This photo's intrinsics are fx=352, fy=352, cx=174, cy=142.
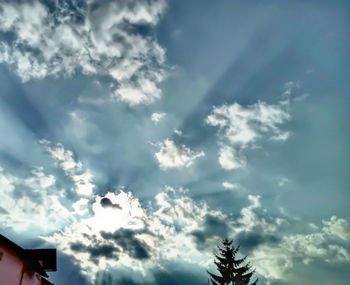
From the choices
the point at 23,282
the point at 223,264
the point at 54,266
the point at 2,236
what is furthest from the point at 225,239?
the point at 2,236

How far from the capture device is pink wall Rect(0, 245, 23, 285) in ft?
70.1

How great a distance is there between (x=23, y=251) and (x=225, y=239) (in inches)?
860

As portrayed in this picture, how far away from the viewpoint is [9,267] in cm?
2203

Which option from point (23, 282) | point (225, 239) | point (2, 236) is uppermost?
point (225, 239)

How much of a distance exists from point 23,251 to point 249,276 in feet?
72.5

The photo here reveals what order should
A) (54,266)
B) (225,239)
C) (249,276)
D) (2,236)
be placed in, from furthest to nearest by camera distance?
(225,239), (249,276), (54,266), (2,236)

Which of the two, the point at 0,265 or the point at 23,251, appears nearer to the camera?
the point at 0,265

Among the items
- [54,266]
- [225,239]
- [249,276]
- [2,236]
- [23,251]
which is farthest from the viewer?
[225,239]

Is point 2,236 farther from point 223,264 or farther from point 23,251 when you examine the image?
point 223,264

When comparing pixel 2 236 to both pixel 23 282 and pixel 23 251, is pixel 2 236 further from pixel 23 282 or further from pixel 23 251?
pixel 23 282

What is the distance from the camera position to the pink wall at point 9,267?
841 inches

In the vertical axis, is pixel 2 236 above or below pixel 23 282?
above

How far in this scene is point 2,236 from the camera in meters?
20.9

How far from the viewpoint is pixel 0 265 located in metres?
21.2
